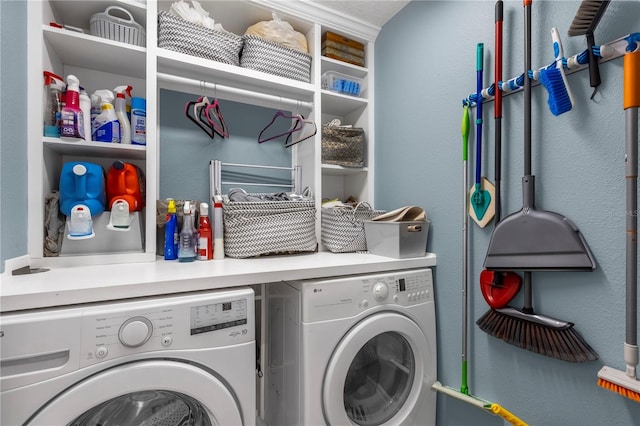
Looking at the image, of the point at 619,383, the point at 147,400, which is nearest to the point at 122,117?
the point at 147,400

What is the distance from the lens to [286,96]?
1.70m

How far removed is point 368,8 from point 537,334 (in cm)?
173

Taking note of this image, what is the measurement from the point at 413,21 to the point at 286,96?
787 mm

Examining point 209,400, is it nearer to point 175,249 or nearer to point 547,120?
point 175,249

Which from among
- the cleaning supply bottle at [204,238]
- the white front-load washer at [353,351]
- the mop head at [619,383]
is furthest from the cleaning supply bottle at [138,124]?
the mop head at [619,383]

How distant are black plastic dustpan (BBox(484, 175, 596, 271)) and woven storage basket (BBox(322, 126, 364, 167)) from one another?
0.89 meters

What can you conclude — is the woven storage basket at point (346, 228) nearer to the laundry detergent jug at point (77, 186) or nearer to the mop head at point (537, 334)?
the mop head at point (537, 334)

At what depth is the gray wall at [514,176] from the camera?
895mm

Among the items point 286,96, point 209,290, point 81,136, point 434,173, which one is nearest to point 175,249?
point 209,290

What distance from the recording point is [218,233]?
1312 millimetres

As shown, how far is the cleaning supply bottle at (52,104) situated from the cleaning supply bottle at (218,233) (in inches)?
24.8

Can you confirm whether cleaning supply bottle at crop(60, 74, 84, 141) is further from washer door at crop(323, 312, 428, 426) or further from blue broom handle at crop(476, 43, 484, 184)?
blue broom handle at crop(476, 43, 484, 184)

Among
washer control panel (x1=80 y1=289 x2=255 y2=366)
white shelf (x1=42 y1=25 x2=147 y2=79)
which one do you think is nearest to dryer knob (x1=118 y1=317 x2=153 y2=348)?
washer control panel (x1=80 y1=289 x2=255 y2=366)

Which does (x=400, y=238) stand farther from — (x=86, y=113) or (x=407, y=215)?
(x=86, y=113)
